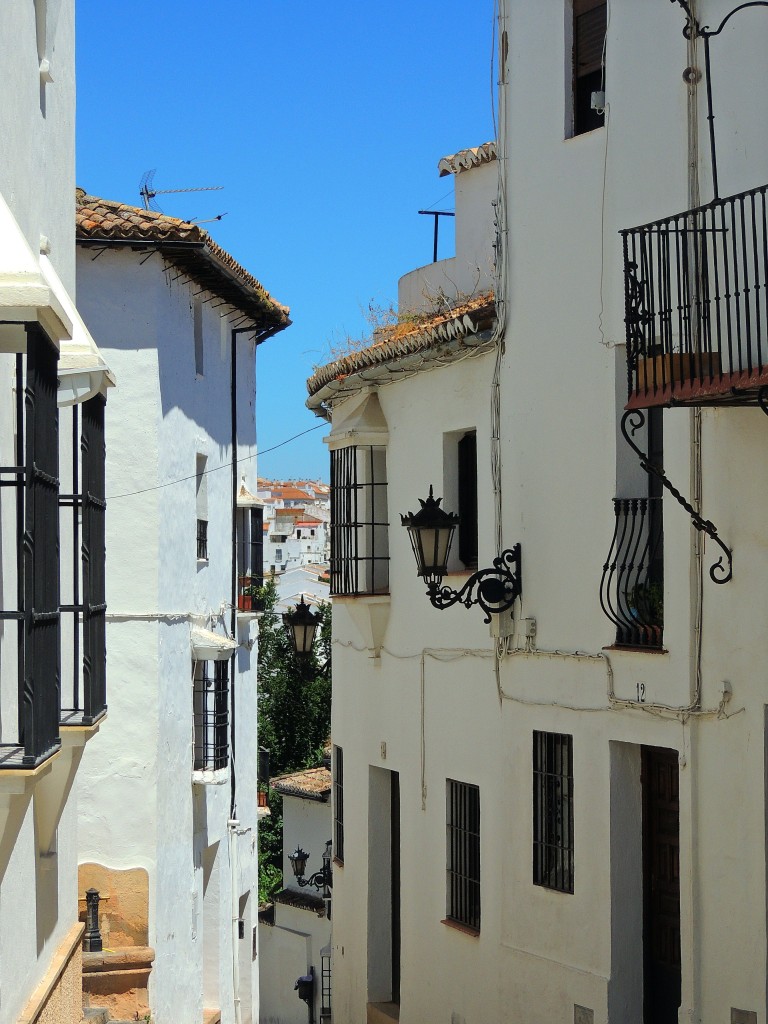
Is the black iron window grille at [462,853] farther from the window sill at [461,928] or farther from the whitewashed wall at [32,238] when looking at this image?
the whitewashed wall at [32,238]

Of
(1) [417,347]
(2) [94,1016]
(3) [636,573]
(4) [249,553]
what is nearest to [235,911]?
(4) [249,553]

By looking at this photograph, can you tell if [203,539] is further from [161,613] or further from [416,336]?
[416,336]

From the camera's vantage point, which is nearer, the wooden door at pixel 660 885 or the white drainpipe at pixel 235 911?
the wooden door at pixel 660 885

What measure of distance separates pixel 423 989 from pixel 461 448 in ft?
14.5

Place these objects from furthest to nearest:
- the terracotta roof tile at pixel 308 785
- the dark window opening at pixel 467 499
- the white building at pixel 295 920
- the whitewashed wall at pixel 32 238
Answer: the white building at pixel 295 920 → the terracotta roof tile at pixel 308 785 → the dark window opening at pixel 467 499 → the whitewashed wall at pixel 32 238

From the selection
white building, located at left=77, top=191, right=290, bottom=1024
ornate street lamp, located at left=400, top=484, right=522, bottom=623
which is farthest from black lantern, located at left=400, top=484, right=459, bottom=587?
white building, located at left=77, top=191, right=290, bottom=1024

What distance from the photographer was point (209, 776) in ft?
57.0

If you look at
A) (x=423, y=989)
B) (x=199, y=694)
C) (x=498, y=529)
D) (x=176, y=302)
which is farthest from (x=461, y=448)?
(x=199, y=694)

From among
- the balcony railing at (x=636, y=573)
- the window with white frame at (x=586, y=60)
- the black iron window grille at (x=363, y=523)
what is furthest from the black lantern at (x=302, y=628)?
the window with white frame at (x=586, y=60)

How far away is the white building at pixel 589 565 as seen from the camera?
8734mm

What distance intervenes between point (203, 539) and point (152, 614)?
8.72 feet

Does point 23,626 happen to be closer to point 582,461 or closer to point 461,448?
point 582,461

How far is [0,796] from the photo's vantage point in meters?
5.70

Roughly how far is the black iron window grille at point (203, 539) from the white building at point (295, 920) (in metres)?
8.54
